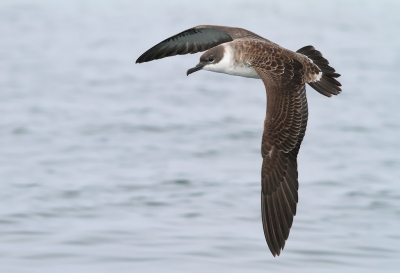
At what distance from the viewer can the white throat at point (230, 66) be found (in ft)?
26.2

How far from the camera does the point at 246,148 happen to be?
46.9 ft

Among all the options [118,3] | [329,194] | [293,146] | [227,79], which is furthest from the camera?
[118,3]

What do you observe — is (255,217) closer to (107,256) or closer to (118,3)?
(107,256)

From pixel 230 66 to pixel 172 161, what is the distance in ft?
17.3

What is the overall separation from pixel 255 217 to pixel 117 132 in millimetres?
5198

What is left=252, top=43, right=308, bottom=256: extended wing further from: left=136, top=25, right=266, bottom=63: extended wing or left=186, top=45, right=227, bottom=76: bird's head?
left=136, top=25, right=266, bottom=63: extended wing

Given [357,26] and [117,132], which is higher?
[357,26]

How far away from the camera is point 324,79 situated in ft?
27.2

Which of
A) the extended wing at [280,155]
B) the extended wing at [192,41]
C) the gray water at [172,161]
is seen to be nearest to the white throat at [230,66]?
the extended wing at [192,41]

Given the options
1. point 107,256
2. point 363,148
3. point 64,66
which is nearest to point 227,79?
point 64,66

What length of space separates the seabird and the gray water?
1.54 m

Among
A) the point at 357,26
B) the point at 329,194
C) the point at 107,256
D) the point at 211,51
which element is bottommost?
the point at 107,256

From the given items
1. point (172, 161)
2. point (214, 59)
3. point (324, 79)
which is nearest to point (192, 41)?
point (214, 59)

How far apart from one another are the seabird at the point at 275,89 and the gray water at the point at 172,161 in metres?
1.54
